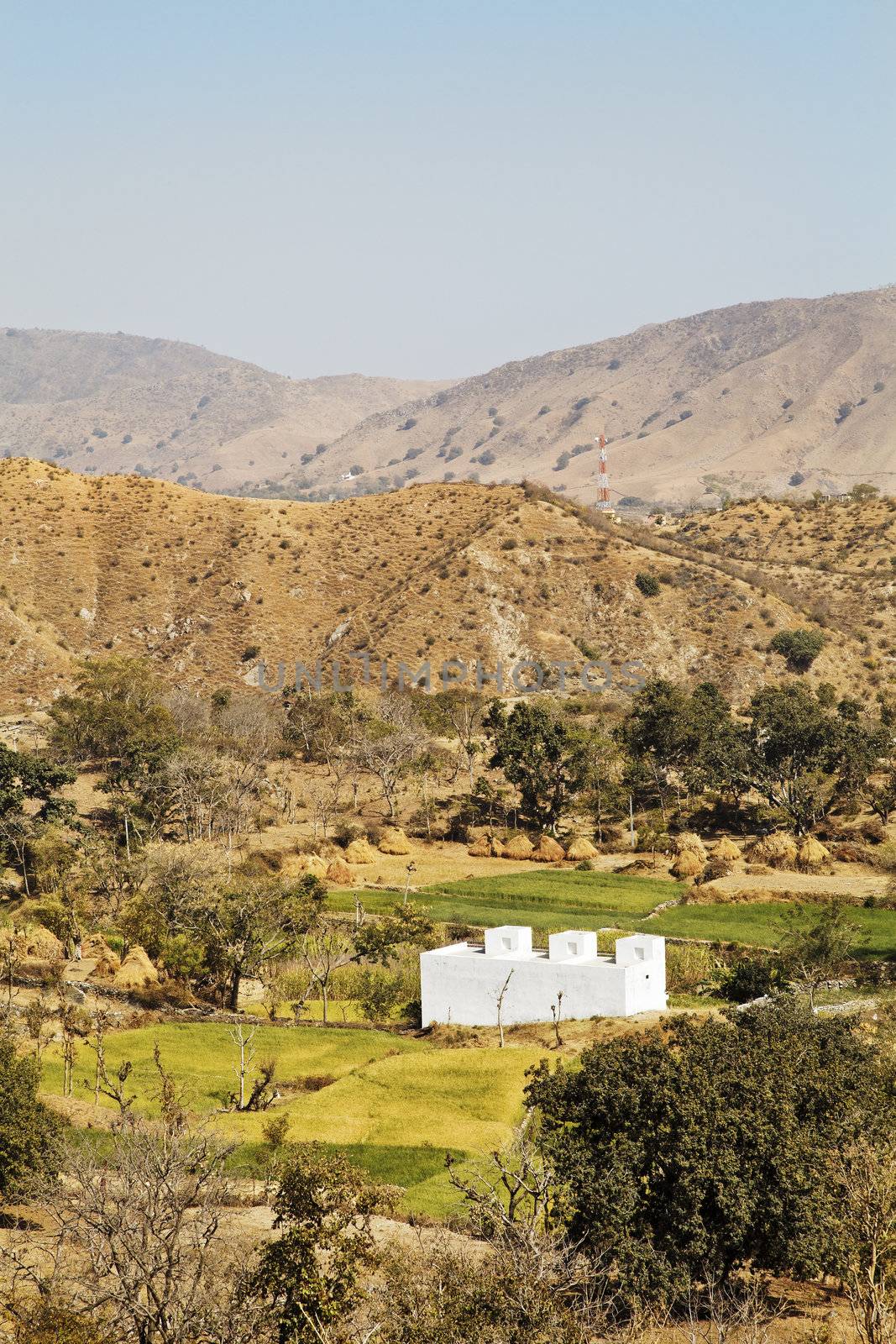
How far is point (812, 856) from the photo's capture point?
238 feet

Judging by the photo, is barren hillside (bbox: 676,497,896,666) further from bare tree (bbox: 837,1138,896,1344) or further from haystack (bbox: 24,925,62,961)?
bare tree (bbox: 837,1138,896,1344)

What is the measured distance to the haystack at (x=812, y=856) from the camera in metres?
72.2

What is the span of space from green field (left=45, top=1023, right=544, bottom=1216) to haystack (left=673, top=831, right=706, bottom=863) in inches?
1059

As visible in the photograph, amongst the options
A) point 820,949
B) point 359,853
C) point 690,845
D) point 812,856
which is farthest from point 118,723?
point 820,949

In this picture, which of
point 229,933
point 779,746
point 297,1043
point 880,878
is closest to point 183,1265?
point 297,1043

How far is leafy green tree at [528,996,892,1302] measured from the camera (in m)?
29.0

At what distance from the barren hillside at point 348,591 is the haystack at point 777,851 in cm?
3465

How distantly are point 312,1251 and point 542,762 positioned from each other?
58.7 meters

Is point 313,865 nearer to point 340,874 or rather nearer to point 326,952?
point 340,874

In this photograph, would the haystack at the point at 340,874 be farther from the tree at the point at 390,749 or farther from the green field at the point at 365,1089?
the green field at the point at 365,1089

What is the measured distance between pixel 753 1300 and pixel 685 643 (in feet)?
295

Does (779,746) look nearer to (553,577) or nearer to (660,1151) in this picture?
(553,577)

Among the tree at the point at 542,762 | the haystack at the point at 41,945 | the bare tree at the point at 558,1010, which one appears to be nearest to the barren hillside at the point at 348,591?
the tree at the point at 542,762

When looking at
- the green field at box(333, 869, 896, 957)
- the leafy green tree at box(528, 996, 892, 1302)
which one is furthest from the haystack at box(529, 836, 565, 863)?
the leafy green tree at box(528, 996, 892, 1302)
